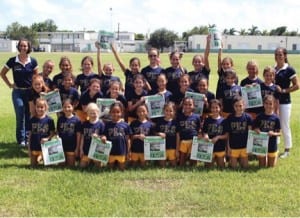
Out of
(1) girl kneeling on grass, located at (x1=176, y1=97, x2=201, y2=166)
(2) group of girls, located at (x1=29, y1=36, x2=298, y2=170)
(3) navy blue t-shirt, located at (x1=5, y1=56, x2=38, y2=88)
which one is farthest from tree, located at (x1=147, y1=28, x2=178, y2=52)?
(1) girl kneeling on grass, located at (x1=176, y1=97, x2=201, y2=166)

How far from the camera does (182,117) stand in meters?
8.86

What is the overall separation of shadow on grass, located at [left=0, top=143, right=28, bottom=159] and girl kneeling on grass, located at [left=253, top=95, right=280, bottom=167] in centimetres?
450

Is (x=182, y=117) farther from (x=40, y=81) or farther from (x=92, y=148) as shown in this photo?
(x=40, y=81)

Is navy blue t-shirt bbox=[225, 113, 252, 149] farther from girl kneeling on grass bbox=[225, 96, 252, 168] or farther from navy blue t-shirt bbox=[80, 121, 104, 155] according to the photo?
navy blue t-shirt bbox=[80, 121, 104, 155]

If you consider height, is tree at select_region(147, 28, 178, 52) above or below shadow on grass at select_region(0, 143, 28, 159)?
above

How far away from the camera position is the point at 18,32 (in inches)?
6122

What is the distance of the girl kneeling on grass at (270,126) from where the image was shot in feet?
28.6

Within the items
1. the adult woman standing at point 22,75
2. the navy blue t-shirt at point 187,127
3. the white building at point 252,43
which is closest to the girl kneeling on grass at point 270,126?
the navy blue t-shirt at point 187,127

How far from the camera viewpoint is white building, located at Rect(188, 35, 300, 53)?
133 m

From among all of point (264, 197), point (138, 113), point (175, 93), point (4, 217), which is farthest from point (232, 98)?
point (4, 217)

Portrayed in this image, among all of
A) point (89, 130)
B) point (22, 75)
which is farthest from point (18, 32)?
point (89, 130)

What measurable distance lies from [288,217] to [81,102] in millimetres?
4695

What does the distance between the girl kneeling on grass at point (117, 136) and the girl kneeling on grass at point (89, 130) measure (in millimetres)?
144

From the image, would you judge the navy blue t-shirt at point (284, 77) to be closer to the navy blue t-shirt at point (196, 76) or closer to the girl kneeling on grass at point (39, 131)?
the navy blue t-shirt at point (196, 76)
